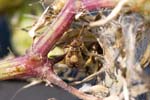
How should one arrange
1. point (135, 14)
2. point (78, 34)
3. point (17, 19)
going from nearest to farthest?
point (135, 14) < point (78, 34) < point (17, 19)

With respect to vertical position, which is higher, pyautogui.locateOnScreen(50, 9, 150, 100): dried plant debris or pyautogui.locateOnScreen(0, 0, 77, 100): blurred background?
pyautogui.locateOnScreen(0, 0, 77, 100): blurred background

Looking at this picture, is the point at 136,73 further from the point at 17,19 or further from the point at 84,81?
the point at 17,19

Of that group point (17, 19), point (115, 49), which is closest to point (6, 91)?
point (17, 19)

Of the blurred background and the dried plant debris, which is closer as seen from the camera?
the dried plant debris

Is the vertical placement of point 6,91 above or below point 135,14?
above

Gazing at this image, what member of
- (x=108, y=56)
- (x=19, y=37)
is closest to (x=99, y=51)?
(x=108, y=56)

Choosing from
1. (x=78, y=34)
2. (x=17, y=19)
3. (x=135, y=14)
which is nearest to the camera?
(x=135, y=14)

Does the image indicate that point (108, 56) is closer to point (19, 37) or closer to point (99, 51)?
point (99, 51)

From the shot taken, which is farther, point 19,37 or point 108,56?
point 19,37
